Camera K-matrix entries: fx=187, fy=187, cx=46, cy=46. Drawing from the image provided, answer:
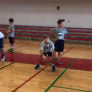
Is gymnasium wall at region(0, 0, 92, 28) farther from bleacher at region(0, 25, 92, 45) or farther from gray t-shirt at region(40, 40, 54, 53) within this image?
gray t-shirt at region(40, 40, 54, 53)

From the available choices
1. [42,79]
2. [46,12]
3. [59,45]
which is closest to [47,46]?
[59,45]

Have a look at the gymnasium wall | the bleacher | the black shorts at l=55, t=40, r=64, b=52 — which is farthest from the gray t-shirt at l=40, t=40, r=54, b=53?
the gymnasium wall

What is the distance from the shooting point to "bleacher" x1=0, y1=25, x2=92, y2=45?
980cm

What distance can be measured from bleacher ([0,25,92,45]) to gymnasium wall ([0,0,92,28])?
29cm

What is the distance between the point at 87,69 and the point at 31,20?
21.1ft

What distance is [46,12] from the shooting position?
422 inches

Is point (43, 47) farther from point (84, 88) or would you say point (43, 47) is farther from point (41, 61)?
point (84, 88)

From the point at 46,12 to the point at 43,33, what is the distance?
4.11ft

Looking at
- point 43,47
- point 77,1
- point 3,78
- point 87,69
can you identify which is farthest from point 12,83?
point 77,1

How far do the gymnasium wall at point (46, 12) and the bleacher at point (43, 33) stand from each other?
0.95ft

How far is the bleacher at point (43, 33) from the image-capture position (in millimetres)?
9805

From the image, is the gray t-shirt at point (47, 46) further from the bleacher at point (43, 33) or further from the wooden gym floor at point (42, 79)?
the bleacher at point (43, 33)

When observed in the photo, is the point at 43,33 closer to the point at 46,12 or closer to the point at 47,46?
the point at 46,12

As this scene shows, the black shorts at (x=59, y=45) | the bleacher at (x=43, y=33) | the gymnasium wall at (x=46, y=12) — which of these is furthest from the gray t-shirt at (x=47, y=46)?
the gymnasium wall at (x=46, y=12)
